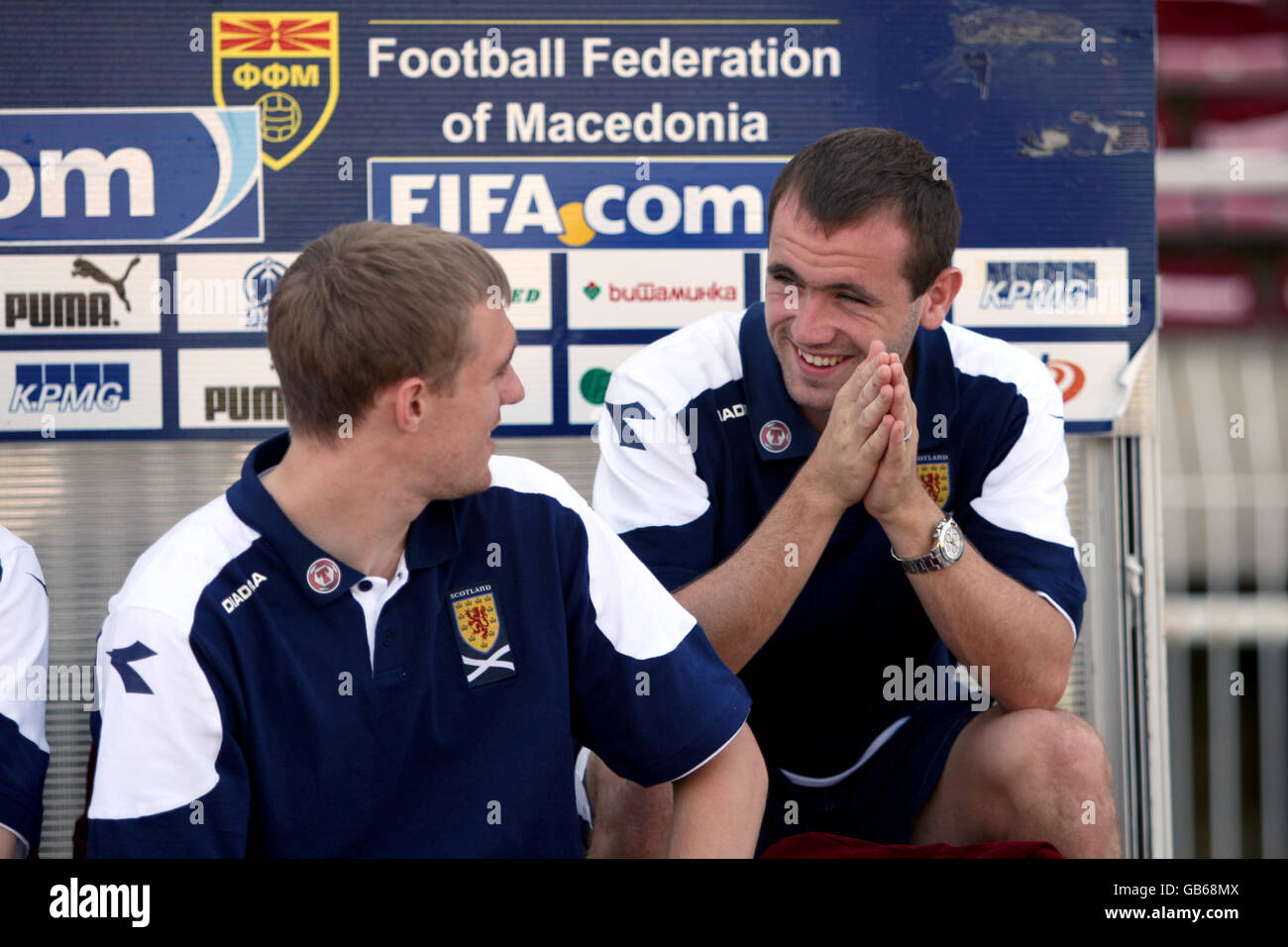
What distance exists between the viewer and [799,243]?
88.7 inches

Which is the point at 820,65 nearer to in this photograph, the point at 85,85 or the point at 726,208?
the point at 726,208

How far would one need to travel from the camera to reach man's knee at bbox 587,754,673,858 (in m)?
1.98

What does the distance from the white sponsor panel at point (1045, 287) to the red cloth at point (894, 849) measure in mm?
1281

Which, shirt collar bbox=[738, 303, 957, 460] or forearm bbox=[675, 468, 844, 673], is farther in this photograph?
shirt collar bbox=[738, 303, 957, 460]

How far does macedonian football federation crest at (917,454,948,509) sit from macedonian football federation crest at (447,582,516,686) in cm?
96

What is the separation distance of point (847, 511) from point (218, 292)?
1.41 m

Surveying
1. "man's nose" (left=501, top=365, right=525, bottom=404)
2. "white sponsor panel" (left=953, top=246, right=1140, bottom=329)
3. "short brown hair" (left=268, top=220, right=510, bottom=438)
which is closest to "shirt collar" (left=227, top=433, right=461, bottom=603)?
"short brown hair" (left=268, top=220, right=510, bottom=438)

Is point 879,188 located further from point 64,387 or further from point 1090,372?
point 64,387

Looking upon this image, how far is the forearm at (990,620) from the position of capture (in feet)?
6.82

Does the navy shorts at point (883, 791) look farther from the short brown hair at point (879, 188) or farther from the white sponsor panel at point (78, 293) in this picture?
the white sponsor panel at point (78, 293)

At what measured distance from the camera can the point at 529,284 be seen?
2.84 meters
